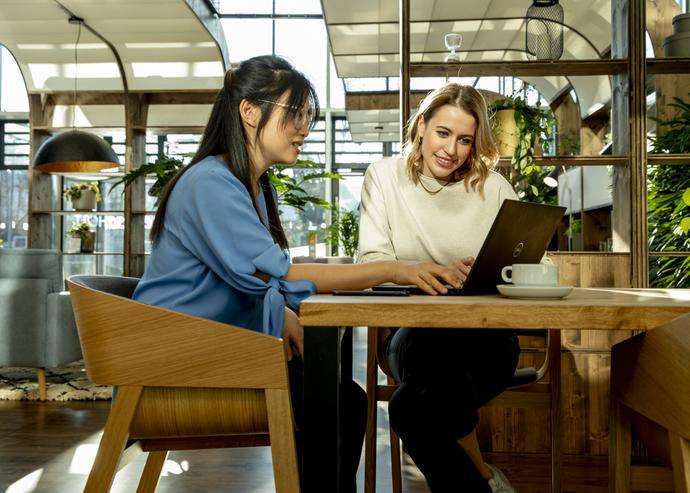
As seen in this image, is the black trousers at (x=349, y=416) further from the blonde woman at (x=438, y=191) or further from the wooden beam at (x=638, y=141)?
the wooden beam at (x=638, y=141)

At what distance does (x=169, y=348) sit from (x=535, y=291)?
2.21 feet

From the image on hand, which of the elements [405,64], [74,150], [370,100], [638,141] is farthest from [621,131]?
[370,100]

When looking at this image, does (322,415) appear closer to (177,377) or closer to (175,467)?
(177,377)

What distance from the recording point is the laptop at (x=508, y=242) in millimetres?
1343

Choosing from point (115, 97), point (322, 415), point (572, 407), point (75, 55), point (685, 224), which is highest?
point (75, 55)

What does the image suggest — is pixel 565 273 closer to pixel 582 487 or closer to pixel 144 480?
pixel 582 487

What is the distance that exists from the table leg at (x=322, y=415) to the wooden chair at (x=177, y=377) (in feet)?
0.60

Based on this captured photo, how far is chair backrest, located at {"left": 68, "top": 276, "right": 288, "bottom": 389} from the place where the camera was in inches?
51.7

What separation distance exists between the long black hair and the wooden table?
57cm

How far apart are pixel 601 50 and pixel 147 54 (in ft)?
14.3

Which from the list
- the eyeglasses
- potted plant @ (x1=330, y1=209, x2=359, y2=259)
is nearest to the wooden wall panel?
the eyeglasses

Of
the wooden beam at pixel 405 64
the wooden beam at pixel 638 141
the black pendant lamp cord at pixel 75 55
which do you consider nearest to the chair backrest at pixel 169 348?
the wooden beam at pixel 405 64

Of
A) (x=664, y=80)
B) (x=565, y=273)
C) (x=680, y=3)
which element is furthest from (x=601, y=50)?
(x=565, y=273)

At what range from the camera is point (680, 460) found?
110 cm
